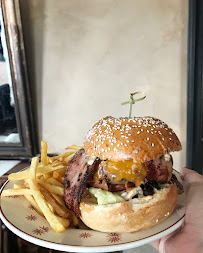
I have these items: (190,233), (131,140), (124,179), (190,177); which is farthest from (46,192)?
(190,177)

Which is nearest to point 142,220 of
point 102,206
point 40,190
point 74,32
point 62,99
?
point 102,206

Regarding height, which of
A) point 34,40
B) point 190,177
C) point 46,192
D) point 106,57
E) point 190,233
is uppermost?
point 34,40

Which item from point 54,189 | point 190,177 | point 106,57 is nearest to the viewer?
point 54,189

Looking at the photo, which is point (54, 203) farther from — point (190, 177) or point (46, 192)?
point (190, 177)

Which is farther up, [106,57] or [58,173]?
[106,57]

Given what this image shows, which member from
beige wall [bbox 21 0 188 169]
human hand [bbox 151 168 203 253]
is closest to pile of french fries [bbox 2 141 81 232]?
human hand [bbox 151 168 203 253]

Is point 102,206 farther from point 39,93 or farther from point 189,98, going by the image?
point 39,93

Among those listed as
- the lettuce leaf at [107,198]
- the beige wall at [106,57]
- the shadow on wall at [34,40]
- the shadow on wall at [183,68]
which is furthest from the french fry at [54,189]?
the shadow on wall at [183,68]
